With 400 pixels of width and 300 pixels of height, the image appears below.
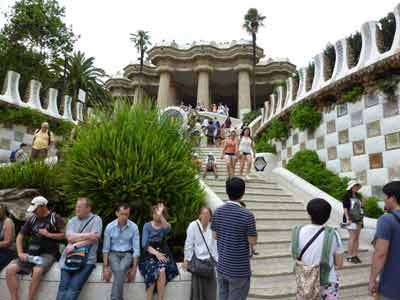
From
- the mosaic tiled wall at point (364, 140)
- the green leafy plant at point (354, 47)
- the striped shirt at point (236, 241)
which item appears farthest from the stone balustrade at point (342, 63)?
the striped shirt at point (236, 241)

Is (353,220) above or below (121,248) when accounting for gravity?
above

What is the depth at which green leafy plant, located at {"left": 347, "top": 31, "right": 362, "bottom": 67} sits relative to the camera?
8.23 meters

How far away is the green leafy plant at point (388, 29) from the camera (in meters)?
7.43

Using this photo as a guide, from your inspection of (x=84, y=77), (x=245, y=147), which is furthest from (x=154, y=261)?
(x=84, y=77)

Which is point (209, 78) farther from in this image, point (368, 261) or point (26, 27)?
point (368, 261)

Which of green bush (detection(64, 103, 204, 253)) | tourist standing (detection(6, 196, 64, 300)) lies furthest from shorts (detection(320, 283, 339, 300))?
tourist standing (detection(6, 196, 64, 300))

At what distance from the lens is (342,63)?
836 cm

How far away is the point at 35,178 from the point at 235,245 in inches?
191

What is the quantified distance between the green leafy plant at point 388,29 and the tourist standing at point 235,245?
6536mm

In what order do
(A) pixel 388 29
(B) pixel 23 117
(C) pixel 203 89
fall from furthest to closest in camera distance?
(C) pixel 203 89 < (B) pixel 23 117 < (A) pixel 388 29

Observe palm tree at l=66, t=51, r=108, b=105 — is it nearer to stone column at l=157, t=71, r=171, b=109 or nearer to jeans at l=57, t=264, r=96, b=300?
stone column at l=157, t=71, r=171, b=109

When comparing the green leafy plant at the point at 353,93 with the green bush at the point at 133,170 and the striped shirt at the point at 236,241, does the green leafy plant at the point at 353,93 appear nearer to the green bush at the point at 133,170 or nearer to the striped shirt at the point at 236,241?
the green bush at the point at 133,170

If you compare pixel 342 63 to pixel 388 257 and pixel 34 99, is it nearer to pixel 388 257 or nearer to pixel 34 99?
pixel 388 257

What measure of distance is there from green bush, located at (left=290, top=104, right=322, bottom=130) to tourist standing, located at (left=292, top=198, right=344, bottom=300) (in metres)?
6.89
